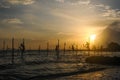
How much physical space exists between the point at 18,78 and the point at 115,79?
42.9ft

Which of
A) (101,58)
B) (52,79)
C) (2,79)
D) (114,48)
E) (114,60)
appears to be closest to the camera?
(2,79)

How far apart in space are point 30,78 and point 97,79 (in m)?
9.12

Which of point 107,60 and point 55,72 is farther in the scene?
point 107,60

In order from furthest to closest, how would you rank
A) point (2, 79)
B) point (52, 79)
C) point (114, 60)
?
1. point (114, 60)
2. point (52, 79)
3. point (2, 79)

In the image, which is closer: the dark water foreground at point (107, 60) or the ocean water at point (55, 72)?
the ocean water at point (55, 72)

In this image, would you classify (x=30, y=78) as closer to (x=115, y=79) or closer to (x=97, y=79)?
(x=97, y=79)

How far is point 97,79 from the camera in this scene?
3041 centimetres

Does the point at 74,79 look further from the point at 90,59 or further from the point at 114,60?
the point at 90,59

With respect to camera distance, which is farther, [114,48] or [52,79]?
[114,48]

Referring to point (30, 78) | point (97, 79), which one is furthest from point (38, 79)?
point (97, 79)

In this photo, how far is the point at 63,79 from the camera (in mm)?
30719

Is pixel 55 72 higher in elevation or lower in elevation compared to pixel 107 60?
lower

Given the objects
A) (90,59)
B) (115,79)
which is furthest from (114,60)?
(115,79)

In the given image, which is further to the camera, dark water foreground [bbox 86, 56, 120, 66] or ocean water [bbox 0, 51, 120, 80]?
dark water foreground [bbox 86, 56, 120, 66]
